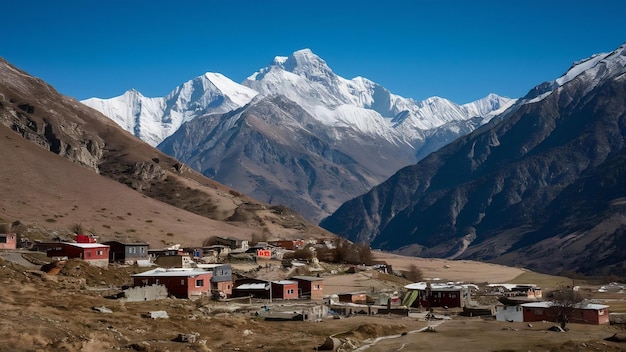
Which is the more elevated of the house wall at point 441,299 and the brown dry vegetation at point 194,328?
the house wall at point 441,299

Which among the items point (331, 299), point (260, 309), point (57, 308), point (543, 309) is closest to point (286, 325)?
A: point (260, 309)

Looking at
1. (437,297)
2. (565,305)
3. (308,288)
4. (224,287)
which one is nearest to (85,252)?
(224,287)

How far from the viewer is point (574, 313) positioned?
82.4 m

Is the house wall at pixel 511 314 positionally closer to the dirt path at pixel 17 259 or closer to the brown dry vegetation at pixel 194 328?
the brown dry vegetation at pixel 194 328

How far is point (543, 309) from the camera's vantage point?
83.6m

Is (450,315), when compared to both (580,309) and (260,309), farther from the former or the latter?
(260,309)

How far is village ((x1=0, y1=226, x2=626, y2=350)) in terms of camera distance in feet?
241

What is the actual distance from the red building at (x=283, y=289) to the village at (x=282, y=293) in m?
0.11

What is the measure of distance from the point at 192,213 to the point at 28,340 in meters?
159

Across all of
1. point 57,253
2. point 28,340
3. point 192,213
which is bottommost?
point 28,340

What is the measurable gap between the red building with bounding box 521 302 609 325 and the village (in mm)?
101

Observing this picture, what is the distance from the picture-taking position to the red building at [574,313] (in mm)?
82125

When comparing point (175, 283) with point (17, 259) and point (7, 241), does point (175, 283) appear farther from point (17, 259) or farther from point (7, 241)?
point (7, 241)

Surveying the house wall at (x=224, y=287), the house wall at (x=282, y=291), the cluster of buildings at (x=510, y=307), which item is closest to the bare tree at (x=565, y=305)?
the cluster of buildings at (x=510, y=307)
